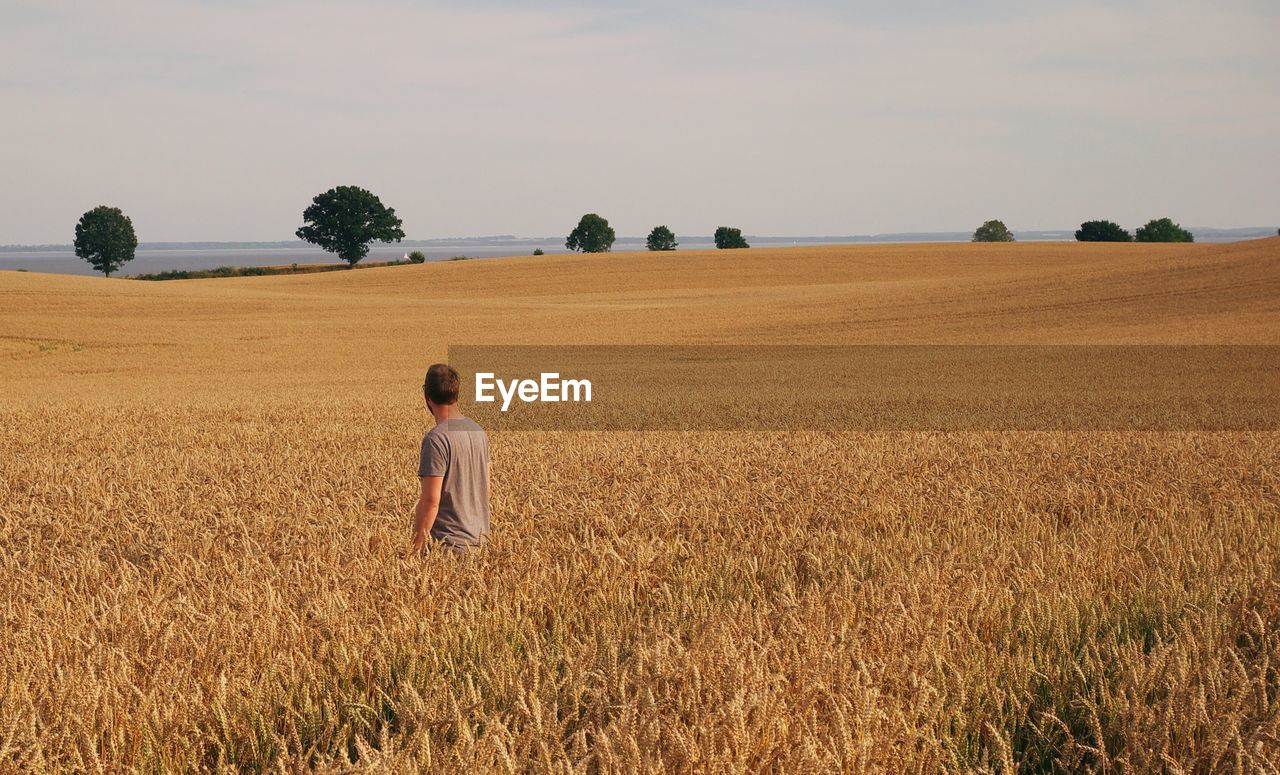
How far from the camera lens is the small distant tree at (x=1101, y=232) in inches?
4990

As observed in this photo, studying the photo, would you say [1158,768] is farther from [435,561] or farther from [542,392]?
[542,392]

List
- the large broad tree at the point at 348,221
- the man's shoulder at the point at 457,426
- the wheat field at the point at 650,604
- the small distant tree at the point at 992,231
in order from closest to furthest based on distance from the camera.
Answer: the wheat field at the point at 650,604
the man's shoulder at the point at 457,426
the large broad tree at the point at 348,221
the small distant tree at the point at 992,231

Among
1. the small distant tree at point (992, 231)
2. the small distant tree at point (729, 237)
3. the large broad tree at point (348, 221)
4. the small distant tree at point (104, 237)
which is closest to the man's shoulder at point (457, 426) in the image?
the large broad tree at point (348, 221)

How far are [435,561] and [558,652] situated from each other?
1.45 meters

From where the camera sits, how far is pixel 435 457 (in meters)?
5.73

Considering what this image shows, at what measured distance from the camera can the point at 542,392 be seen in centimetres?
2330

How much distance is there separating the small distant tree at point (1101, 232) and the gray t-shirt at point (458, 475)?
13248 centimetres

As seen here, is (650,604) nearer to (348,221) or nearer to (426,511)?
(426,511)

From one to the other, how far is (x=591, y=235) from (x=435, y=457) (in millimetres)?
131939

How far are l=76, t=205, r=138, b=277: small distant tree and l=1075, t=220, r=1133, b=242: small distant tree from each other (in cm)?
10943

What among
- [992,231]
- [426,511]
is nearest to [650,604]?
[426,511]
